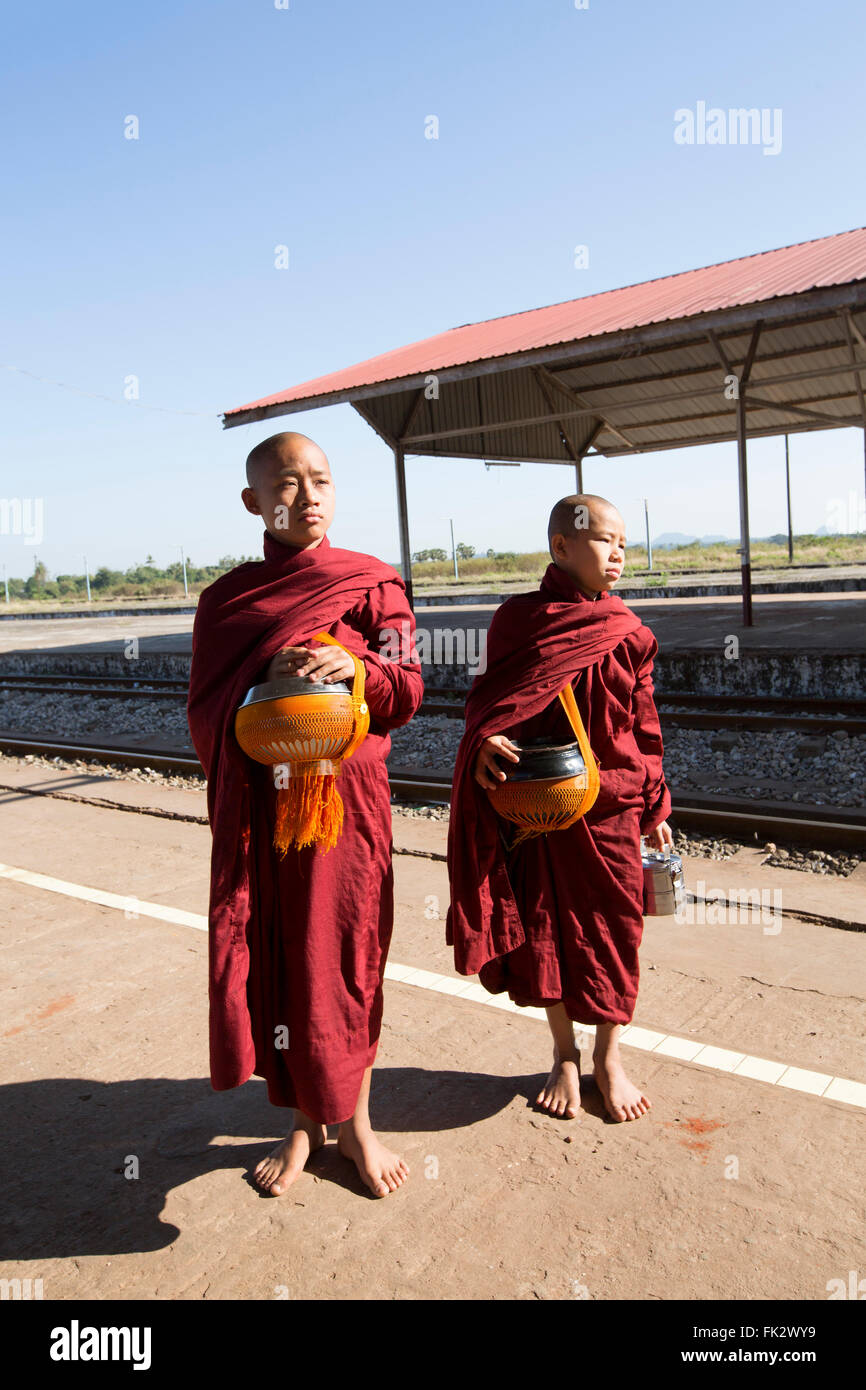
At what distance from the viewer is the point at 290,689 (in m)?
2.17

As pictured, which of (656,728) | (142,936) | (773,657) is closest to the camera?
(656,728)

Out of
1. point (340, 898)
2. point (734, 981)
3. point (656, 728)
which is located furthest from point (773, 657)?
point (340, 898)

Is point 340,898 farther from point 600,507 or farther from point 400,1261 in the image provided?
point 600,507

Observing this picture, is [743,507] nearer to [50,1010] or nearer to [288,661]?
[50,1010]

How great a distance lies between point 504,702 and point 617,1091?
117cm

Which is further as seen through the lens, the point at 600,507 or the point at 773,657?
the point at 773,657

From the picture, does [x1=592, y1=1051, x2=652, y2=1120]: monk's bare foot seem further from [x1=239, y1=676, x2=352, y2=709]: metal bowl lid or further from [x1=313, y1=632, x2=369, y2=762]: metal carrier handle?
[x1=239, y1=676, x2=352, y2=709]: metal bowl lid

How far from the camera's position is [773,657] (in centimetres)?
1025

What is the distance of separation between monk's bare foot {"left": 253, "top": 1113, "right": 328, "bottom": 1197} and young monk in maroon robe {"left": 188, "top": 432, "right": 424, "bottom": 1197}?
0.20 m

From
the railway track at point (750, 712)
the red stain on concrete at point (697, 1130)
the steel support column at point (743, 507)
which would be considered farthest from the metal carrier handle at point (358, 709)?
the steel support column at point (743, 507)

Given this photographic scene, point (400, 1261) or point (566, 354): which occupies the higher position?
point (566, 354)

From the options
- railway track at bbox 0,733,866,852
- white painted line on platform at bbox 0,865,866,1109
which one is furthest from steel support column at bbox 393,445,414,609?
white painted line on platform at bbox 0,865,866,1109

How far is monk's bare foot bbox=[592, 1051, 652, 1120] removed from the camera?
2.79 meters

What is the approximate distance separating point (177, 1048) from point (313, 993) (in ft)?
4.19
